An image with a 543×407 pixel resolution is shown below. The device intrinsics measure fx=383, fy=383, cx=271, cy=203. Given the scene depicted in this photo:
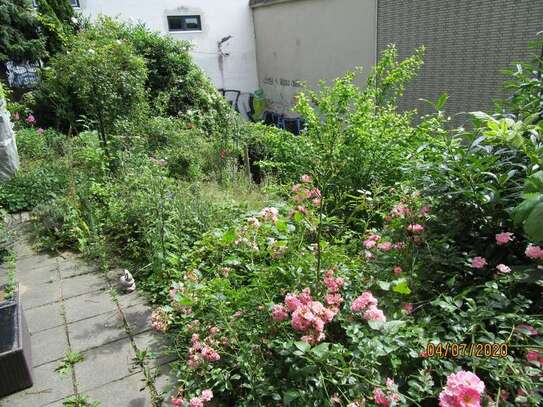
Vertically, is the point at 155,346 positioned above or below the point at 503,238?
below

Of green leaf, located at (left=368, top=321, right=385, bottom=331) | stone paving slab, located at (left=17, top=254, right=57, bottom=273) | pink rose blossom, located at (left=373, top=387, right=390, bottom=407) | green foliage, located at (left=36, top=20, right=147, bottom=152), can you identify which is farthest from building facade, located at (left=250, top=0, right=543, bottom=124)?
green foliage, located at (left=36, top=20, right=147, bottom=152)

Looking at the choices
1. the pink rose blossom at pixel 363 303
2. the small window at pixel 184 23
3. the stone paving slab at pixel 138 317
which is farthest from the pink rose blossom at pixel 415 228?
the small window at pixel 184 23

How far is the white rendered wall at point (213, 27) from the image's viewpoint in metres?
10.5

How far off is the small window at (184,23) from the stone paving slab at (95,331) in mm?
10690

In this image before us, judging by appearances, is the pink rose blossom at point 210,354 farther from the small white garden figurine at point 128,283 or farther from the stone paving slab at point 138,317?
the small white garden figurine at point 128,283

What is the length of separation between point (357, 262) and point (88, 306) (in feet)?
6.31

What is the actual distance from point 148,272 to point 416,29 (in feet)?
22.0

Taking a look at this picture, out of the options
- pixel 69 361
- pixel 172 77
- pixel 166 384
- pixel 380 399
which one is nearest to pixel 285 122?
pixel 172 77

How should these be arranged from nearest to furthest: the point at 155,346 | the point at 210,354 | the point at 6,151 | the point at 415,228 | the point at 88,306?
the point at 210,354 → the point at 415,228 → the point at 155,346 → the point at 88,306 → the point at 6,151

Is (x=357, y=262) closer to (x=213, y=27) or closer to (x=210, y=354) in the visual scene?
(x=210, y=354)

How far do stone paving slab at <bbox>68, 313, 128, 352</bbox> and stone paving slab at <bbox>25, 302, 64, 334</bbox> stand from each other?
0.46ft

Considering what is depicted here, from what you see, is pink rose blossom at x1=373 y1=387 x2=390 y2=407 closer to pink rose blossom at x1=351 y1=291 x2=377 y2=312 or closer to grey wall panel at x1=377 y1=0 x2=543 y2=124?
pink rose blossom at x1=351 y1=291 x2=377 y2=312
